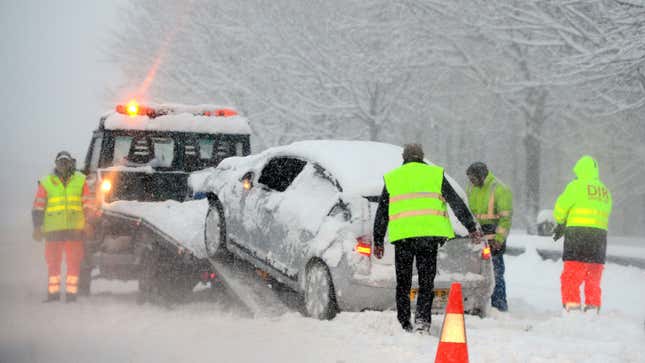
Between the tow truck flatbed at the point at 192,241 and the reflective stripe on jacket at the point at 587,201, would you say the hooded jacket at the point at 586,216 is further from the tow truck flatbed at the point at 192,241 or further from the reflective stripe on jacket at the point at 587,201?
the tow truck flatbed at the point at 192,241

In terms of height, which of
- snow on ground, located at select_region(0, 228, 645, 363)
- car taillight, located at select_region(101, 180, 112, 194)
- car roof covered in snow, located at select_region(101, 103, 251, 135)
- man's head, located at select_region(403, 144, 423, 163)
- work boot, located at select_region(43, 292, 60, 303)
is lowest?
work boot, located at select_region(43, 292, 60, 303)

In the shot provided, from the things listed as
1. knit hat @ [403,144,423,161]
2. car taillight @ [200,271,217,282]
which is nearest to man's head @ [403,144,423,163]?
knit hat @ [403,144,423,161]

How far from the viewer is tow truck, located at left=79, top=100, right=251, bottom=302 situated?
8.84m

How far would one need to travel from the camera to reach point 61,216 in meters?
9.52

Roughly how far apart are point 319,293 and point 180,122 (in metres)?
4.66

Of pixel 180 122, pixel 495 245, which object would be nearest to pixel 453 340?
pixel 495 245

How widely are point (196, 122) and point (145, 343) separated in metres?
4.90

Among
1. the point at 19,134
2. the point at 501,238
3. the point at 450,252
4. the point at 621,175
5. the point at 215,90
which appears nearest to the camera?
the point at 450,252

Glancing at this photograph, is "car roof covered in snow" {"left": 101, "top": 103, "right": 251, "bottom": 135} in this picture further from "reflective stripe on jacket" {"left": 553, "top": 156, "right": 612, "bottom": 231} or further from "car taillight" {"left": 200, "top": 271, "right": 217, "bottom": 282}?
"reflective stripe on jacket" {"left": 553, "top": 156, "right": 612, "bottom": 231}

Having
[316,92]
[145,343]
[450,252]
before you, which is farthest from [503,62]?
[145,343]

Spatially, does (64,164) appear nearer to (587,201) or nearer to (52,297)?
(52,297)

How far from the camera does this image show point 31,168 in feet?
189

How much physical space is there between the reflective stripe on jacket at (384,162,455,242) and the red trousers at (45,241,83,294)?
15.6 feet

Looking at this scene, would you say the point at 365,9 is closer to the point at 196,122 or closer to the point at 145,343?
the point at 196,122
